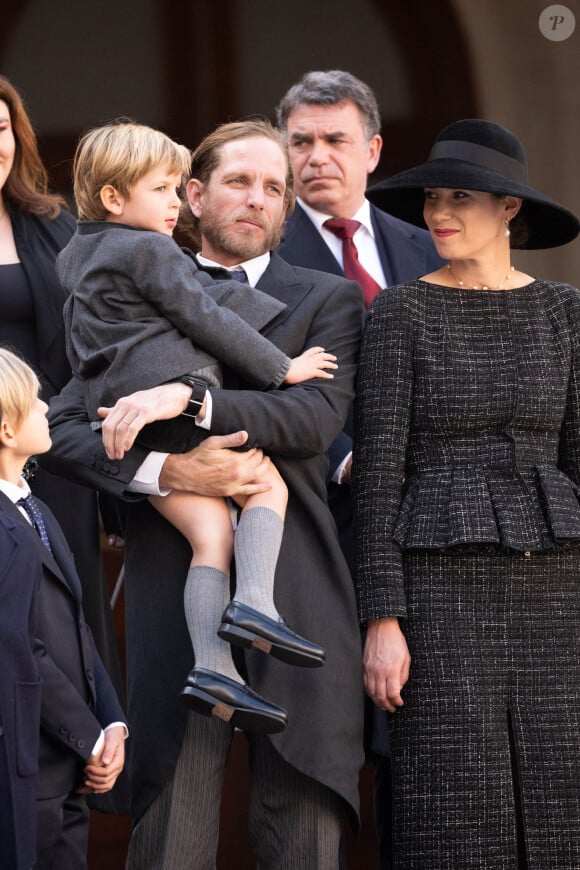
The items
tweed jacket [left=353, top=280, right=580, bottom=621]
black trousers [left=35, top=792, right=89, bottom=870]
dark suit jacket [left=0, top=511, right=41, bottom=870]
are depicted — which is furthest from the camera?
tweed jacket [left=353, top=280, right=580, bottom=621]

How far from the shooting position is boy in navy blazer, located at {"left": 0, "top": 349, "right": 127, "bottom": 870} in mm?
2629

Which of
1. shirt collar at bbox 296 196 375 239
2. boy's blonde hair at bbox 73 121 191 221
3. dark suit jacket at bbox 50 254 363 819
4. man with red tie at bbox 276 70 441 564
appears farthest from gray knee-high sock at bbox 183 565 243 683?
shirt collar at bbox 296 196 375 239

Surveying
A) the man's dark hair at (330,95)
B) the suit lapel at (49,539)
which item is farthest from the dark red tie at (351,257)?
the suit lapel at (49,539)

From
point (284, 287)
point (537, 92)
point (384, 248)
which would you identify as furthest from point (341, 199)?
point (537, 92)

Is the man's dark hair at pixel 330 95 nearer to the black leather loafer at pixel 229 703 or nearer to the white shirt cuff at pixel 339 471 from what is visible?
the white shirt cuff at pixel 339 471

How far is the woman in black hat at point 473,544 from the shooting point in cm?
313

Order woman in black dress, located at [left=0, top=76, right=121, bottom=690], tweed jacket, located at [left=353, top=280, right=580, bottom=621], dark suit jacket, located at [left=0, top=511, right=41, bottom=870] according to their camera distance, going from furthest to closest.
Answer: woman in black dress, located at [left=0, top=76, right=121, bottom=690] < tweed jacket, located at [left=353, top=280, right=580, bottom=621] < dark suit jacket, located at [left=0, top=511, right=41, bottom=870]

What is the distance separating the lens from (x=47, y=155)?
562cm

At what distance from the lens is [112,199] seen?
129 inches

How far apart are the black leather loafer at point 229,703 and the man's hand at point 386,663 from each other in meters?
0.32

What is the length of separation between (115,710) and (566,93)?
3210mm

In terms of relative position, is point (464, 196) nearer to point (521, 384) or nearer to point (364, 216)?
point (521, 384)

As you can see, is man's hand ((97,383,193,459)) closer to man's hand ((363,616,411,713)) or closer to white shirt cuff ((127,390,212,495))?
white shirt cuff ((127,390,212,495))

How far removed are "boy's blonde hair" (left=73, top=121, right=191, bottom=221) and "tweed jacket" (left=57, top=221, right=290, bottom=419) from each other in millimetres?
102
